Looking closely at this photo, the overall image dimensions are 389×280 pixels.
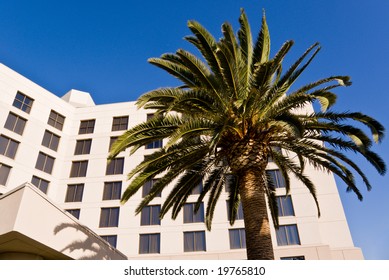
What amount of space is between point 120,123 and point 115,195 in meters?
9.09

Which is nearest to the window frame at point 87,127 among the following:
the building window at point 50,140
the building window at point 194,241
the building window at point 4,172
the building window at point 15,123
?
the building window at point 50,140

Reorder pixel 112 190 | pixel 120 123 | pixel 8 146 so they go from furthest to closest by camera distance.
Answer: pixel 120 123 → pixel 112 190 → pixel 8 146

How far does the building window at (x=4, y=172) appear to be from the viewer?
28.6 metres

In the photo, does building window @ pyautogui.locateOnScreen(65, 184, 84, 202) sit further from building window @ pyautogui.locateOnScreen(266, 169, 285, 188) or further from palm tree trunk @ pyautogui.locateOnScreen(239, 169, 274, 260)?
palm tree trunk @ pyautogui.locateOnScreen(239, 169, 274, 260)

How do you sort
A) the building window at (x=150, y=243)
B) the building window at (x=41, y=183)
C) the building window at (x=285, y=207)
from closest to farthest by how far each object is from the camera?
the building window at (x=150, y=243)
the building window at (x=285, y=207)
the building window at (x=41, y=183)

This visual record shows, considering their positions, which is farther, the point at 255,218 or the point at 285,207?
the point at 285,207

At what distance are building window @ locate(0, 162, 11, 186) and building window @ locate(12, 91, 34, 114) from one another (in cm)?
670

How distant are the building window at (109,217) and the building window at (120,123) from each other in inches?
382

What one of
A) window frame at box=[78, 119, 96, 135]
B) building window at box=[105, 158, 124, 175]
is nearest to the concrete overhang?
building window at box=[105, 158, 124, 175]

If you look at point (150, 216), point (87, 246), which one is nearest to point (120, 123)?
point (150, 216)

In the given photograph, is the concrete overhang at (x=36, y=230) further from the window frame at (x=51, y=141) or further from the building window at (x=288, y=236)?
the window frame at (x=51, y=141)

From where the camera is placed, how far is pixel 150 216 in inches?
1218

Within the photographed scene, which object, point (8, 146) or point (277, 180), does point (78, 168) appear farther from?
point (277, 180)
